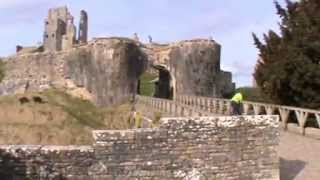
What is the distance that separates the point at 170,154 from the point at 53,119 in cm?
2124

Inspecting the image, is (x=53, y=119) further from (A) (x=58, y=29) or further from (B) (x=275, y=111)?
(A) (x=58, y=29)

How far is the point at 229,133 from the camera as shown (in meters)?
14.6

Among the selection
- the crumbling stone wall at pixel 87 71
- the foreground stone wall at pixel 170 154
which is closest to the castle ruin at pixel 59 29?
the crumbling stone wall at pixel 87 71

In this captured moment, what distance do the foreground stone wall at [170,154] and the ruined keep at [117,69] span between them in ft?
91.5

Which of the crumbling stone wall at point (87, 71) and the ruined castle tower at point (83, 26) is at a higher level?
the ruined castle tower at point (83, 26)

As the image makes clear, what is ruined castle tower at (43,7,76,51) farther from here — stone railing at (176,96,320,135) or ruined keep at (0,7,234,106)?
stone railing at (176,96,320,135)

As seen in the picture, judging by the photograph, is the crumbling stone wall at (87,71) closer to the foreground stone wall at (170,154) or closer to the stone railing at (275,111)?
the stone railing at (275,111)

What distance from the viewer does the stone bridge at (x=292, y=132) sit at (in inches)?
626

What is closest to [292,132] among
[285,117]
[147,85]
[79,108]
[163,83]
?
[285,117]

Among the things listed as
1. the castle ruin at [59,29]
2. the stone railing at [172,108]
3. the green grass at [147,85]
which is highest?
the castle ruin at [59,29]

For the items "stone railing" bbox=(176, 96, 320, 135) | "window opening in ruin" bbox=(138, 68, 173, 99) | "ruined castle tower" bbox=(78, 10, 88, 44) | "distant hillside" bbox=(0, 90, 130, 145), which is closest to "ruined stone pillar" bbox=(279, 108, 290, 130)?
"stone railing" bbox=(176, 96, 320, 135)

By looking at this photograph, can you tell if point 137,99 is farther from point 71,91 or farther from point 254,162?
point 254,162

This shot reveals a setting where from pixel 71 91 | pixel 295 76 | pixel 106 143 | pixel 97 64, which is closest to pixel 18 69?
pixel 71 91

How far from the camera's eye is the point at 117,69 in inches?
1674
